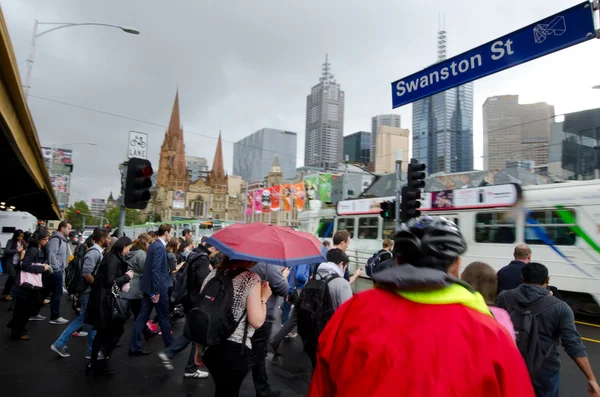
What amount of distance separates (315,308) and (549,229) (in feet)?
32.8

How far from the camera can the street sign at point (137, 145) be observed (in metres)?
8.95

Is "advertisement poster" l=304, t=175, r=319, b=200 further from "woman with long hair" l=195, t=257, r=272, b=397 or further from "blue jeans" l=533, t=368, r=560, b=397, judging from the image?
"blue jeans" l=533, t=368, r=560, b=397

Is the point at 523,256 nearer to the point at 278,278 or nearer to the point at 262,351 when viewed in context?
the point at 278,278

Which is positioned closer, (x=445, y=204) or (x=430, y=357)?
(x=430, y=357)

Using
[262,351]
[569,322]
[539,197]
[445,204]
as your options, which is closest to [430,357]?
[569,322]

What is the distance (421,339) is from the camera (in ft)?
Answer: 4.54

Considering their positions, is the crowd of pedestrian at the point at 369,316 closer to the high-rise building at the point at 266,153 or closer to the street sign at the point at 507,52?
the street sign at the point at 507,52

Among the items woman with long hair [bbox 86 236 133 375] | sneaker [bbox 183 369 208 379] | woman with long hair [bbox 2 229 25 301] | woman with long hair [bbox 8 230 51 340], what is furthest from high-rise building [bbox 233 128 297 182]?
sneaker [bbox 183 369 208 379]

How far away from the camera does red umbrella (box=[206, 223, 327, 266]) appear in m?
3.64

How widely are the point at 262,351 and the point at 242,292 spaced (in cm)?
160

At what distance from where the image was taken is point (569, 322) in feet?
10.7

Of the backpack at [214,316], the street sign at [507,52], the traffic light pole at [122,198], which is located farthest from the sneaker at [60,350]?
the street sign at [507,52]

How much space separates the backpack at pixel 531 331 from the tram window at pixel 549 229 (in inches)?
369

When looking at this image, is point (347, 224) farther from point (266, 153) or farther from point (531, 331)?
point (266, 153)
